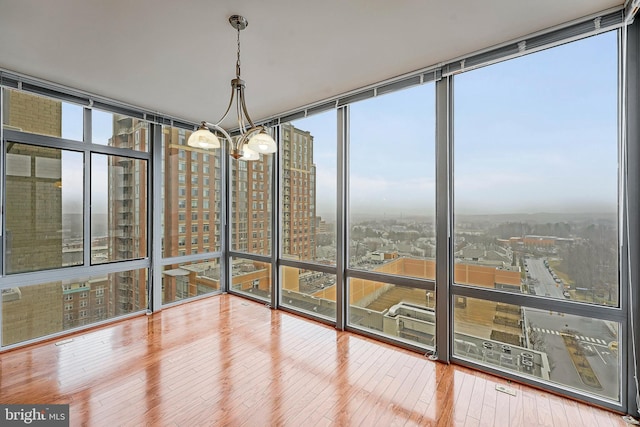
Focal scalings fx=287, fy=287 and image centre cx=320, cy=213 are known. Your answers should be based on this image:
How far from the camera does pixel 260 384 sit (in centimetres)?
249

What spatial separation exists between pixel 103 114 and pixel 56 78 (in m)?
0.71

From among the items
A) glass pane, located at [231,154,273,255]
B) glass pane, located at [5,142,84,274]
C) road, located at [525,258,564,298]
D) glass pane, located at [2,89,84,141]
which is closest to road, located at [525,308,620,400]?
road, located at [525,258,564,298]

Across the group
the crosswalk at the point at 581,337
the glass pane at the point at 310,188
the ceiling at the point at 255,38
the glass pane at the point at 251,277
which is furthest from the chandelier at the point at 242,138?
the glass pane at the point at 251,277

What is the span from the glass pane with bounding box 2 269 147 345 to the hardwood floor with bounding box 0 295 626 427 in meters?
0.25

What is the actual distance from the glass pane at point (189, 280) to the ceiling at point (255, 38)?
2.71m

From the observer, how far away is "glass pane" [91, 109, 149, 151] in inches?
146

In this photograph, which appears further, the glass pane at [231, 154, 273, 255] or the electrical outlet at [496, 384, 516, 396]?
the glass pane at [231, 154, 273, 255]

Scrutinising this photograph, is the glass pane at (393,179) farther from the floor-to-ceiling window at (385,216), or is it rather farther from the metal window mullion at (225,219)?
the metal window mullion at (225,219)

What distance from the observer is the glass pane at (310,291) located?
3863 mm

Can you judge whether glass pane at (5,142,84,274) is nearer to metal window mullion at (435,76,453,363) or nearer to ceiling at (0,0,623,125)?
ceiling at (0,0,623,125)

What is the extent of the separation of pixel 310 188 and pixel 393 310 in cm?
196

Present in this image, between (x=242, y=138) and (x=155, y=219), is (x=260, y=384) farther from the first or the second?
(x=155, y=219)

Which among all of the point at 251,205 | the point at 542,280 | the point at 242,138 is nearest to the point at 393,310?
the point at 542,280

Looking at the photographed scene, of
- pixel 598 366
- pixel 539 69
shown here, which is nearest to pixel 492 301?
pixel 598 366
